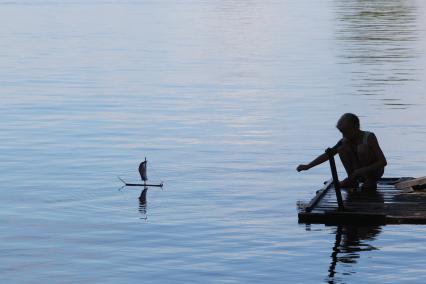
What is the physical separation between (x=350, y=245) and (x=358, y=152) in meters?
2.15

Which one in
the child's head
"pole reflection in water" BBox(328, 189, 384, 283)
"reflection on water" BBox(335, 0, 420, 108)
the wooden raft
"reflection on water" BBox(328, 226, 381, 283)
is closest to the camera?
"reflection on water" BBox(328, 226, 381, 283)

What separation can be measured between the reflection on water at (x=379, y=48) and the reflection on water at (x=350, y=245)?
17.6 metres

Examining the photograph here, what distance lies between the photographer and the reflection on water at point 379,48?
40.5 m

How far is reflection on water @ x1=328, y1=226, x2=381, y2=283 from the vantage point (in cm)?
1456

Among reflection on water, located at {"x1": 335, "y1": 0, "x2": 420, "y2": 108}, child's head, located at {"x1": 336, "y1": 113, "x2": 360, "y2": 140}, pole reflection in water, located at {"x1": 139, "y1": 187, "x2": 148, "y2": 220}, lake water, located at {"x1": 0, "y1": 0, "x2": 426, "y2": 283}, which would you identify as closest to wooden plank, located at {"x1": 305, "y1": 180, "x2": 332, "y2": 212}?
lake water, located at {"x1": 0, "y1": 0, "x2": 426, "y2": 283}

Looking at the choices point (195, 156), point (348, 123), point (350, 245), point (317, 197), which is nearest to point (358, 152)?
point (348, 123)

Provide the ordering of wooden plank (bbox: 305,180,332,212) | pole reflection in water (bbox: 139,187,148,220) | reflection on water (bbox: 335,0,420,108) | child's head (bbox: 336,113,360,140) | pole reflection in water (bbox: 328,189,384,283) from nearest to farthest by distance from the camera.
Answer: pole reflection in water (bbox: 328,189,384,283), wooden plank (bbox: 305,180,332,212), child's head (bbox: 336,113,360,140), pole reflection in water (bbox: 139,187,148,220), reflection on water (bbox: 335,0,420,108)

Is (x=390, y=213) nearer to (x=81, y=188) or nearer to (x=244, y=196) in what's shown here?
(x=244, y=196)

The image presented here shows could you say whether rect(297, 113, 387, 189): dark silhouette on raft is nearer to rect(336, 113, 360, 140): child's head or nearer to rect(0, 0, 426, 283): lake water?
rect(336, 113, 360, 140): child's head

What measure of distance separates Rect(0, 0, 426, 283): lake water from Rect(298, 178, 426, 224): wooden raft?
0.24m

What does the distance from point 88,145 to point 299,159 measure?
4.74 meters

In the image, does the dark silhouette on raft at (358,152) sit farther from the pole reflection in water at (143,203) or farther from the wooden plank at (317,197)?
the pole reflection in water at (143,203)

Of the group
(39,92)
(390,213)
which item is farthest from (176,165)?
(39,92)

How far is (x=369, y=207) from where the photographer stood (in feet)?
54.2
